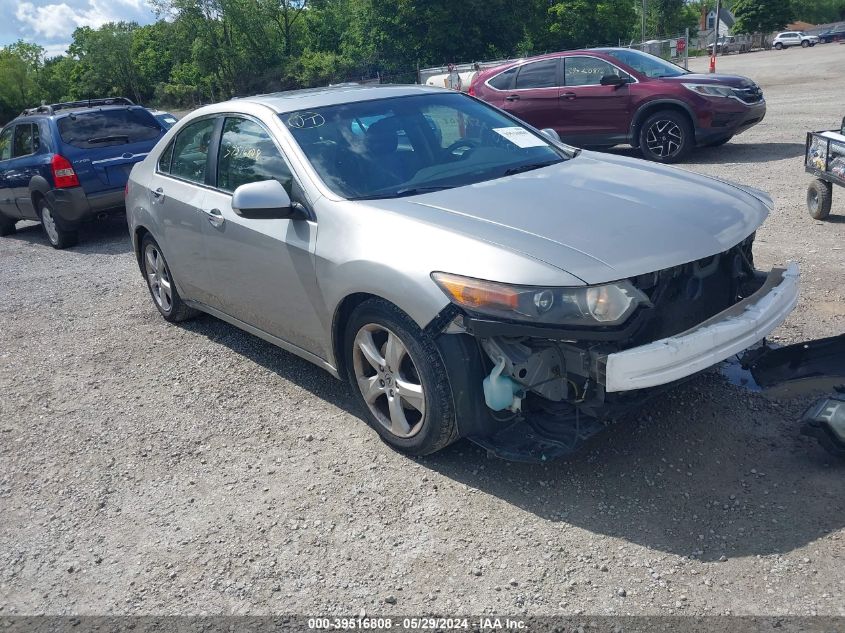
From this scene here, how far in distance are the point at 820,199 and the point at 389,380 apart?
17.5 ft

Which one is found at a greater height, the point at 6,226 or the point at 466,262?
the point at 466,262

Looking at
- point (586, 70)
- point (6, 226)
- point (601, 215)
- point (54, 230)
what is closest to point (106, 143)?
point (54, 230)

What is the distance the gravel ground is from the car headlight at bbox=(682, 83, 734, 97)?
6546mm

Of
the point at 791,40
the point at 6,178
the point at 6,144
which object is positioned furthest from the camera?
the point at 791,40

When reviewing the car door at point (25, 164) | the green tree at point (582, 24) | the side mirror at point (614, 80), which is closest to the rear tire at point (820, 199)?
the side mirror at point (614, 80)

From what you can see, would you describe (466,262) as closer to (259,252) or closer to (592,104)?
(259,252)

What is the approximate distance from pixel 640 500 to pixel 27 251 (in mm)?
9605

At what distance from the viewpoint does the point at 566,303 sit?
3.14 meters

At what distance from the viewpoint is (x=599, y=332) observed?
3131mm

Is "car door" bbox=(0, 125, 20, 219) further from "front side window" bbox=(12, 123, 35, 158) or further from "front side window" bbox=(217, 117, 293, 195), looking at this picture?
"front side window" bbox=(217, 117, 293, 195)

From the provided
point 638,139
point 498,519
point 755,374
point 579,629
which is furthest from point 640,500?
point 638,139

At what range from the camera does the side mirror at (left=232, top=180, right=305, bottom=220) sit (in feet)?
13.1

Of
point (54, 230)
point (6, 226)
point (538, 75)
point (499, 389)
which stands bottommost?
point (6, 226)

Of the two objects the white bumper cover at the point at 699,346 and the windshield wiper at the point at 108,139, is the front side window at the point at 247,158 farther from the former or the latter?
the windshield wiper at the point at 108,139
